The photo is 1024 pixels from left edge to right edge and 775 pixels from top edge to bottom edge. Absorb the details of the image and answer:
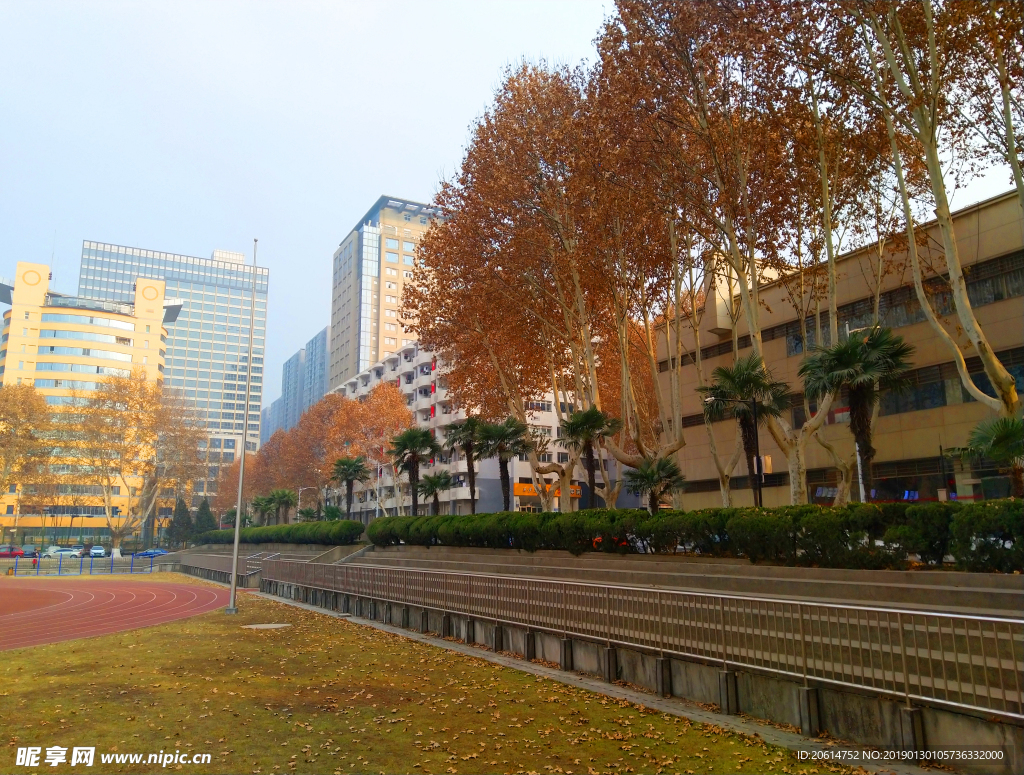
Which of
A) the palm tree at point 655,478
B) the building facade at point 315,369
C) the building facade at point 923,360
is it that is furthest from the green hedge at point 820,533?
the building facade at point 315,369

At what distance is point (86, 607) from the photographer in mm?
27219

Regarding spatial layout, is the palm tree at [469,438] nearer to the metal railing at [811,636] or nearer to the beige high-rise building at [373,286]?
the metal railing at [811,636]

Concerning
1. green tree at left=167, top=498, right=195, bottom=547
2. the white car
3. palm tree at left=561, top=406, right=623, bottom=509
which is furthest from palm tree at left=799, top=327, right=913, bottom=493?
green tree at left=167, top=498, right=195, bottom=547

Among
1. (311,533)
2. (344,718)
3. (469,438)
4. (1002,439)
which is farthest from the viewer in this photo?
(311,533)

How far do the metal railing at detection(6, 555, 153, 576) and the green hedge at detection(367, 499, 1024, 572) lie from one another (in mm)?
41431

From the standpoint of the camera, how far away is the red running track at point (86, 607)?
19.6 meters

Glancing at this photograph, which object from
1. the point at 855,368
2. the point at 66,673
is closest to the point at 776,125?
the point at 855,368

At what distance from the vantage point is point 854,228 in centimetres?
2627

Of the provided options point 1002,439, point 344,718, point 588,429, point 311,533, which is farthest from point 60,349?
point 1002,439

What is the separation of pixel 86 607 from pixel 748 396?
25124 mm

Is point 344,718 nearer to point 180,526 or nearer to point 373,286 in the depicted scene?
point 180,526

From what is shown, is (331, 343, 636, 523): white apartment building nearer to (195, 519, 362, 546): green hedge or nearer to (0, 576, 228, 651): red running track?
(195, 519, 362, 546): green hedge

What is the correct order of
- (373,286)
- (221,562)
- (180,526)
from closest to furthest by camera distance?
1. (221,562)
2. (180,526)
3. (373,286)

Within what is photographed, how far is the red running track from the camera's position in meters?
19.6
